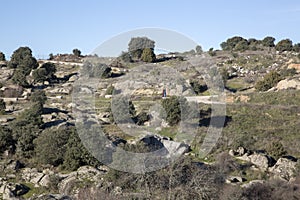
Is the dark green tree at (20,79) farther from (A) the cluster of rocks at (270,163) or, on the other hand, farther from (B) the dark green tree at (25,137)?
(A) the cluster of rocks at (270,163)

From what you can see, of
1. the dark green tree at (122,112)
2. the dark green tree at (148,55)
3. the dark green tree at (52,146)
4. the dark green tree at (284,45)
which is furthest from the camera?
the dark green tree at (284,45)

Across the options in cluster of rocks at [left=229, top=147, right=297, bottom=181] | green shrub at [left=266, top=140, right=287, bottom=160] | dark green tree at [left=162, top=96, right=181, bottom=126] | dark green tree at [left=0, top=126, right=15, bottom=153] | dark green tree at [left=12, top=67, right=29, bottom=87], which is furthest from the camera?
dark green tree at [left=12, top=67, right=29, bottom=87]

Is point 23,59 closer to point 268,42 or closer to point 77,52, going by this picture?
point 77,52

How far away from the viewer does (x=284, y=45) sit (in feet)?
213

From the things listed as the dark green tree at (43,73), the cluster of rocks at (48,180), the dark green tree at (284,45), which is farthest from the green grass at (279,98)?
the dark green tree at (284,45)

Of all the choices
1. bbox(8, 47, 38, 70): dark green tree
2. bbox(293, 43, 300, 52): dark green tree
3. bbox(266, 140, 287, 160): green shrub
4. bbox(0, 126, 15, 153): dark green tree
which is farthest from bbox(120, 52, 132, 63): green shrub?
bbox(266, 140, 287, 160): green shrub

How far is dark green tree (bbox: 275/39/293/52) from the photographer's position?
64.9 m

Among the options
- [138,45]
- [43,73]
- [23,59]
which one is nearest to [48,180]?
[43,73]

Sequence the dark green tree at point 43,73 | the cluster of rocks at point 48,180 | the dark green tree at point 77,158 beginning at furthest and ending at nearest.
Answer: the dark green tree at point 43,73
the dark green tree at point 77,158
the cluster of rocks at point 48,180

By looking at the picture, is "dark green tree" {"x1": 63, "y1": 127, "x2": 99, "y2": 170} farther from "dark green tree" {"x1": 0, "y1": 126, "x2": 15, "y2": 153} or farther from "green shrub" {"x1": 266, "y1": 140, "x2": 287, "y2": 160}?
"green shrub" {"x1": 266, "y1": 140, "x2": 287, "y2": 160}

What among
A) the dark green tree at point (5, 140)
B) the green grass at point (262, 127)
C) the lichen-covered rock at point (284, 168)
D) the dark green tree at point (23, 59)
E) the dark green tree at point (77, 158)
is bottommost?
the lichen-covered rock at point (284, 168)

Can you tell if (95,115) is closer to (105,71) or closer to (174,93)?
(174,93)

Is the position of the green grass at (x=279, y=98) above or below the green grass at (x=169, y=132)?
above

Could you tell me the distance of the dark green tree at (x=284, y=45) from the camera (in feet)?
213
